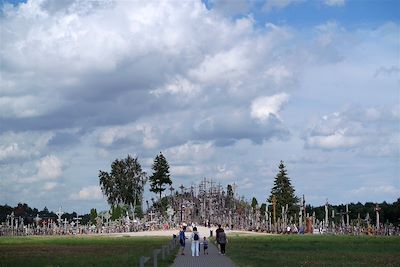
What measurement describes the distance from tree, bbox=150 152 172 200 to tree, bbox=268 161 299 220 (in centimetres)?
2227

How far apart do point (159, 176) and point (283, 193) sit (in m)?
25.7

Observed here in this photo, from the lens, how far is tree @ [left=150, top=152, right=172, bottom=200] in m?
126

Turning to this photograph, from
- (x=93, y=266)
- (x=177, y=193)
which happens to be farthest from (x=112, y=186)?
(x=93, y=266)

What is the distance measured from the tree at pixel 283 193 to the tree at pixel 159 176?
22.3 m

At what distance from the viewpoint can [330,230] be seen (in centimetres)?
9075

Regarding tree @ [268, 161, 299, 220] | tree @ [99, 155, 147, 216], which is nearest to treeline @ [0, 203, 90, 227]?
tree @ [99, 155, 147, 216]

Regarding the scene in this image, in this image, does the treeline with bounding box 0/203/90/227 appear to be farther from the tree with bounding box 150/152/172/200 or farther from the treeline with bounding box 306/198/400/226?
the treeline with bounding box 306/198/400/226

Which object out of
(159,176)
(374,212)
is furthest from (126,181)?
(374,212)

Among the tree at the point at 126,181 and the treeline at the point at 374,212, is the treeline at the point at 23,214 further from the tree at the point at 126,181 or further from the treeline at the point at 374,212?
the treeline at the point at 374,212

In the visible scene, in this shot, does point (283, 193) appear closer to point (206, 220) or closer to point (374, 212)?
A: point (206, 220)

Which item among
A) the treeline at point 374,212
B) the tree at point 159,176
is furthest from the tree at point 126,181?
the treeline at point 374,212

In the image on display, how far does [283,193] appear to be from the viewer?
365 ft

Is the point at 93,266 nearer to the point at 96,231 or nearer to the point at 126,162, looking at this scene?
the point at 96,231

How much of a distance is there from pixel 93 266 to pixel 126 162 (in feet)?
318
